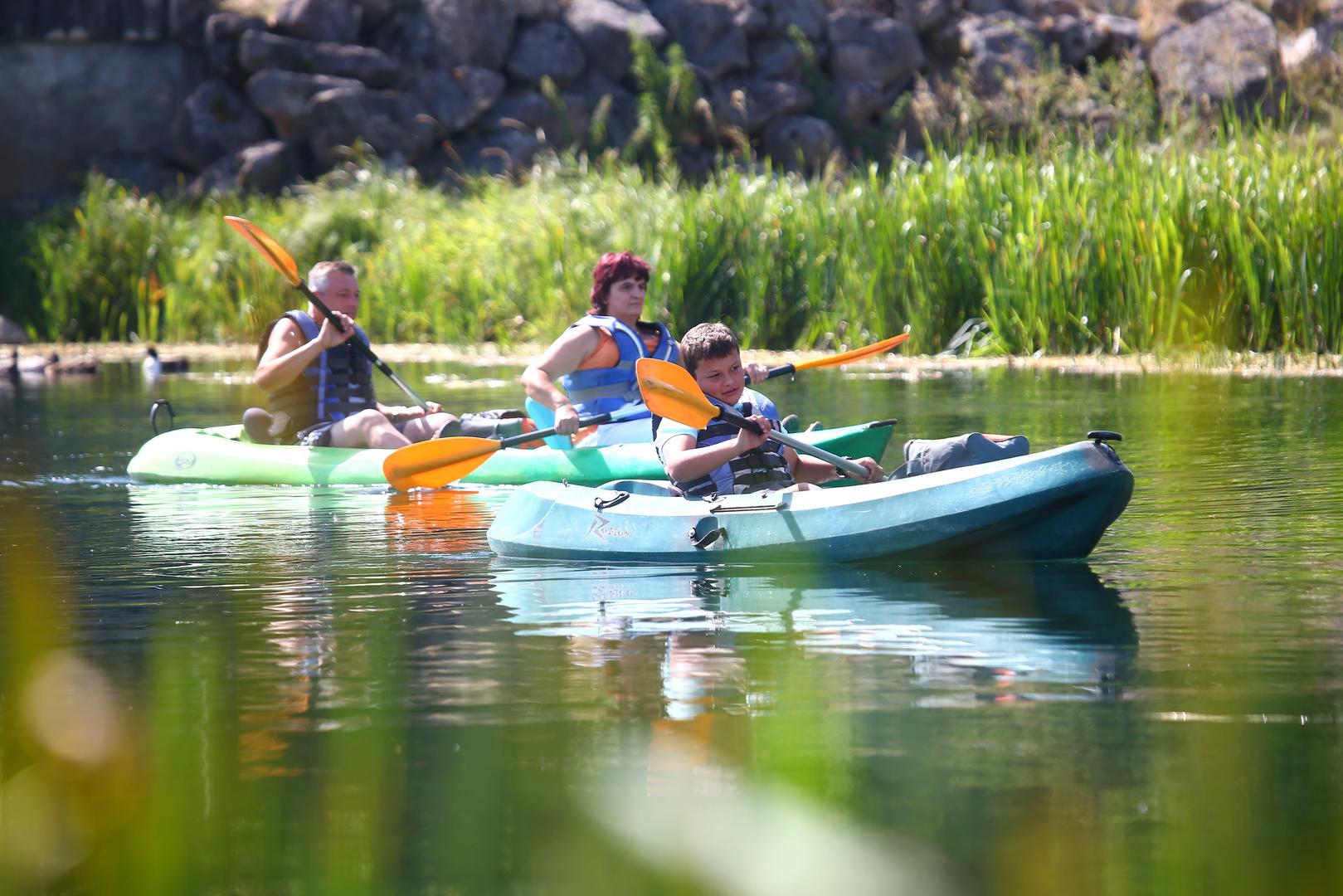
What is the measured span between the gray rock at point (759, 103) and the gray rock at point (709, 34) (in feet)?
1.03

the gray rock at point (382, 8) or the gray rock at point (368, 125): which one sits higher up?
the gray rock at point (382, 8)

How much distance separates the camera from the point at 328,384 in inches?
356

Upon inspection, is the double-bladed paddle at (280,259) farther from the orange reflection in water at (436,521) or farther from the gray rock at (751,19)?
the gray rock at (751,19)

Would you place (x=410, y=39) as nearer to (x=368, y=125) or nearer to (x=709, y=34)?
(x=368, y=125)

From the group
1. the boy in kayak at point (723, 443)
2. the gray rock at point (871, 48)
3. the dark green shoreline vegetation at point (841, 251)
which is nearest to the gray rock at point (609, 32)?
the gray rock at point (871, 48)

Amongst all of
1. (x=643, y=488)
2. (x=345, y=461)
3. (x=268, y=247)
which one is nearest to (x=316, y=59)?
(x=268, y=247)

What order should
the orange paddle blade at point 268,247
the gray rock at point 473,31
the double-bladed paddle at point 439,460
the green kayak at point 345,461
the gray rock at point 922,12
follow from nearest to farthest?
1. the double-bladed paddle at point 439,460
2. the green kayak at point 345,461
3. the orange paddle blade at point 268,247
4. the gray rock at point 473,31
5. the gray rock at point 922,12

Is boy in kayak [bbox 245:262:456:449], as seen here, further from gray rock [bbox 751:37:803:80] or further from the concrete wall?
gray rock [bbox 751:37:803:80]

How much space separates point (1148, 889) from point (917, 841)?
0.38m

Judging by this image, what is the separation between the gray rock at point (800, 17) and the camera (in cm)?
2709

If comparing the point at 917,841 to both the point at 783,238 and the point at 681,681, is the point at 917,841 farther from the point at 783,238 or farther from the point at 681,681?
the point at 783,238

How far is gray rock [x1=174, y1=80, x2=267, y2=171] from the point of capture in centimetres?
2508

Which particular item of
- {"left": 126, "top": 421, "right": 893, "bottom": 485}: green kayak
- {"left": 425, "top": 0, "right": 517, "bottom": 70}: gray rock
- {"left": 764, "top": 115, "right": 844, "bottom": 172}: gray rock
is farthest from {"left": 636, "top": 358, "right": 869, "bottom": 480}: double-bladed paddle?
{"left": 425, "top": 0, "right": 517, "bottom": 70}: gray rock

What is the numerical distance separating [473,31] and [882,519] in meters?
21.2
